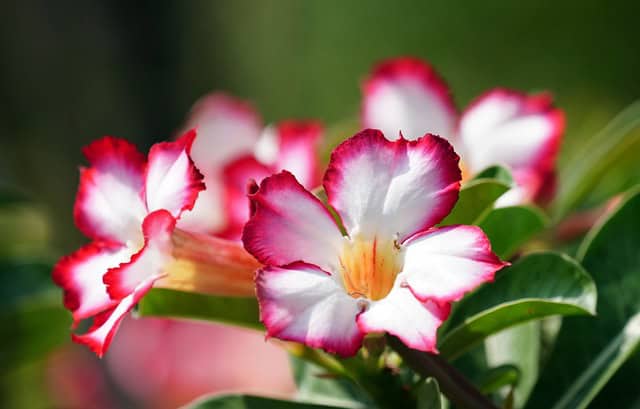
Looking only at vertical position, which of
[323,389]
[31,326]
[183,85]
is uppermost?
[323,389]

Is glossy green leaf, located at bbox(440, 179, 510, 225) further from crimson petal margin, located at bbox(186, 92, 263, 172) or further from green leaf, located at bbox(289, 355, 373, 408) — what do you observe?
crimson petal margin, located at bbox(186, 92, 263, 172)

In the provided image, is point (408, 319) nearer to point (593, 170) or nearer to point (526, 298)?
point (526, 298)

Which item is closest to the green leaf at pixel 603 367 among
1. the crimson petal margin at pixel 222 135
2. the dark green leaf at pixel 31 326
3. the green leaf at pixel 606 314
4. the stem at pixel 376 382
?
the green leaf at pixel 606 314

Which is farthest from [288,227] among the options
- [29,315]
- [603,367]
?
[29,315]

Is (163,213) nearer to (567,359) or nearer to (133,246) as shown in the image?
(133,246)

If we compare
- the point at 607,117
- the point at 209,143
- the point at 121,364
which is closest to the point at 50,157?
the point at 121,364

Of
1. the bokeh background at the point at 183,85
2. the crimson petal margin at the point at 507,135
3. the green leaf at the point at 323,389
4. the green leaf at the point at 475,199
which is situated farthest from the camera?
the bokeh background at the point at 183,85

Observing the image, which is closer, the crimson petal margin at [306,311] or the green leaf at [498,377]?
the crimson petal margin at [306,311]

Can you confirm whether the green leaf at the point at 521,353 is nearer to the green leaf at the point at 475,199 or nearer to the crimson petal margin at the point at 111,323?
the green leaf at the point at 475,199
